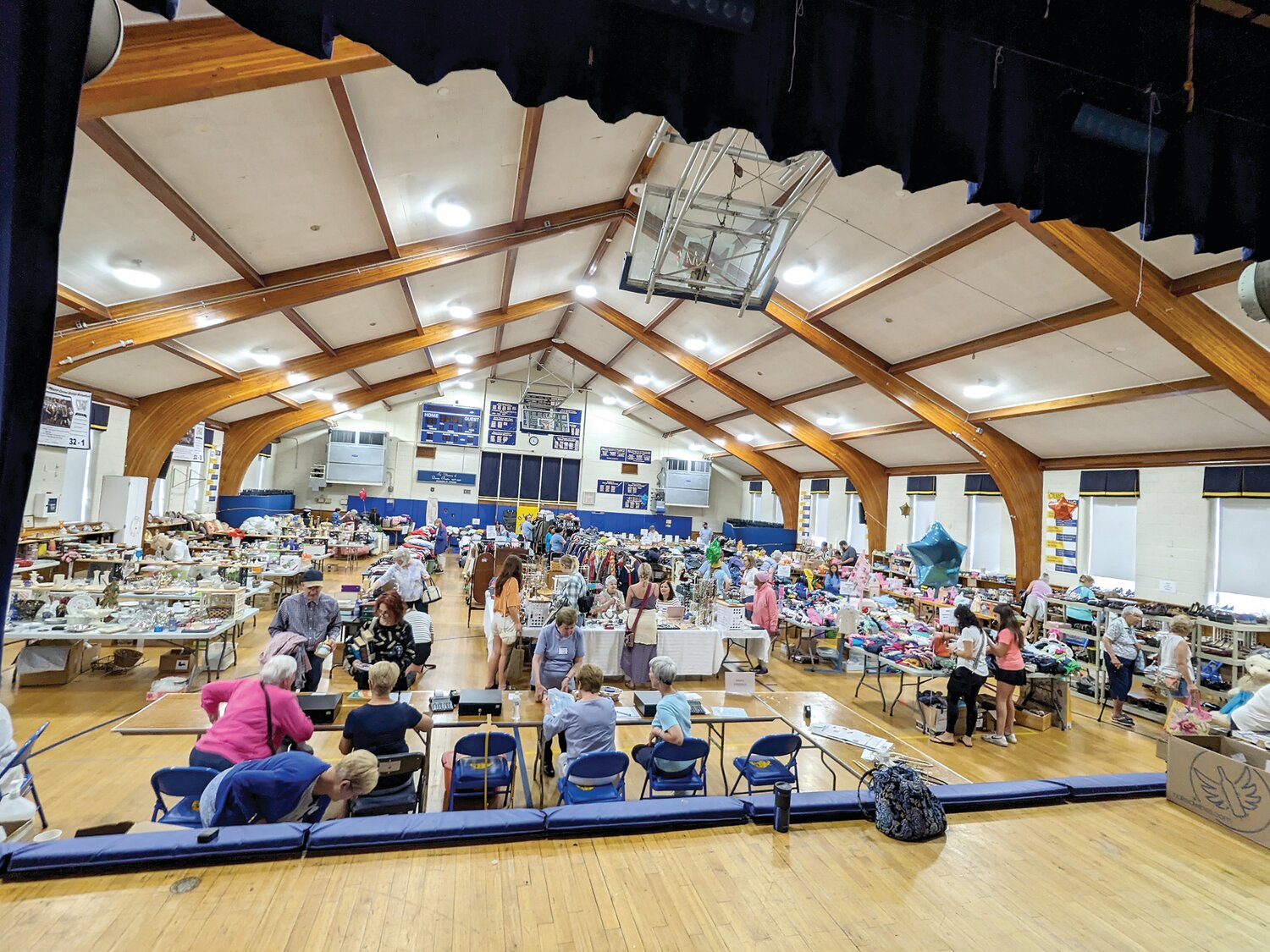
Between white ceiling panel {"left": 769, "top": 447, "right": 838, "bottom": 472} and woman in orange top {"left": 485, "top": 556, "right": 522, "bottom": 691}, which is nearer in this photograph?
woman in orange top {"left": 485, "top": 556, "right": 522, "bottom": 691}

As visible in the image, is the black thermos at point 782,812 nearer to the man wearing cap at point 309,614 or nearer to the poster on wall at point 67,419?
the man wearing cap at point 309,614

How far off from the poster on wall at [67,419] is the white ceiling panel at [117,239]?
3.16m

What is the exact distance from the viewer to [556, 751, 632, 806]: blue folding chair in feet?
11.5

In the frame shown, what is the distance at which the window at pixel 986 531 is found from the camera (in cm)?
1248

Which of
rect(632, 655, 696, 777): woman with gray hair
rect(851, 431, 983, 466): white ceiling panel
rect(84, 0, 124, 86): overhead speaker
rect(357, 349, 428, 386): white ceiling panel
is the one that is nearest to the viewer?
rect(84, 0, 124, 86): overhead speaker

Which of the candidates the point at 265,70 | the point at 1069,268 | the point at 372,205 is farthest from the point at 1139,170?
the point at 372,205

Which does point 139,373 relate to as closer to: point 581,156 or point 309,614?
point 309,614

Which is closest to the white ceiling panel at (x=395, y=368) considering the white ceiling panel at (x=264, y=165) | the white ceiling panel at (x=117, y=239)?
the white ceiling panel at (x=117, y=239)

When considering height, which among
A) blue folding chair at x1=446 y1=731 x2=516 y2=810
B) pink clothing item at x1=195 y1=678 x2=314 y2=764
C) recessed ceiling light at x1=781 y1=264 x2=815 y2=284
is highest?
recessed ceiling light at x1=781 y1=264 x2=815 y2=284

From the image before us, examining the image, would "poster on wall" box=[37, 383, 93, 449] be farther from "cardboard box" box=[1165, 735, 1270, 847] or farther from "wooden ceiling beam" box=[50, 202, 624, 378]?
"cardboard box" box=[1165, 735, 1270, 847]

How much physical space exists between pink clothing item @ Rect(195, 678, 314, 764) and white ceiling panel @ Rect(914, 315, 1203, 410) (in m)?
8.87

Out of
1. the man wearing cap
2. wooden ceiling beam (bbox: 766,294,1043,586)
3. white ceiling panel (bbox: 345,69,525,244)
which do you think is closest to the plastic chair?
the man wearing cap

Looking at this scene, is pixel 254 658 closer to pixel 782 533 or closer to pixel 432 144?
pixel 432 144

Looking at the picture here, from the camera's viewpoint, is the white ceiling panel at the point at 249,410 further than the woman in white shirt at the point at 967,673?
Yes
